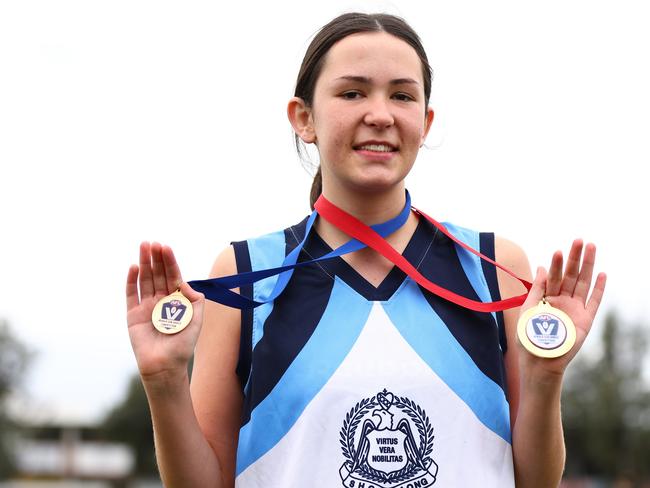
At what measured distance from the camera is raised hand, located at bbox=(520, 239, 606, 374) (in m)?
3.37

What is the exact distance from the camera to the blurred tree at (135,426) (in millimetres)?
56531

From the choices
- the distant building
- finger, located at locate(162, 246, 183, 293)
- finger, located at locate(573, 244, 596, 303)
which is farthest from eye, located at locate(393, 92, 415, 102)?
the distant building

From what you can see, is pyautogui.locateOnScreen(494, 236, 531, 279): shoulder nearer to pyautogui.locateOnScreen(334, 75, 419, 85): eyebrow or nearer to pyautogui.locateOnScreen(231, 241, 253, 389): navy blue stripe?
pyautogui.locateOnScreen(334, 75, 419, 85): eyebrow

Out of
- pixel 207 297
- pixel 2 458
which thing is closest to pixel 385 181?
pixel 207 297

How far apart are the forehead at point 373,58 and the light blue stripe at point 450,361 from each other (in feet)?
2.69

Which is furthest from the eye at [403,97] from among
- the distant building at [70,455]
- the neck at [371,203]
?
the distant building at [70,455]

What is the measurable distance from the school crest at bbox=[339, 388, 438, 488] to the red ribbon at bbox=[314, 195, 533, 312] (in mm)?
425

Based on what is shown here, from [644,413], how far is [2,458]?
2940 cm

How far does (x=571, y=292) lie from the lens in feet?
11.4

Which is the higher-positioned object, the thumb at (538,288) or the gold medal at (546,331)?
the thumb at (538,288)

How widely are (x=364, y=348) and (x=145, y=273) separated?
0.79 metres

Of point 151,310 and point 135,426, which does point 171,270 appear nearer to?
point 151,310

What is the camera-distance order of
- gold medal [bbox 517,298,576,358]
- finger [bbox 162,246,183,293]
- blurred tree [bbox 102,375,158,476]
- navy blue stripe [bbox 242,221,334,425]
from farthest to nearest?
blurred tree [bbox 102,375,158,476] < navy blue stripe [bbox 242,221,334,425] < finger [bbox 162,246,183,293] < gold medal [bbox 517,298,576,358]

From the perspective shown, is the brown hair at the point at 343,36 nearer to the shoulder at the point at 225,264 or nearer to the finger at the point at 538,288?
the shoulder at the point at 225,264
